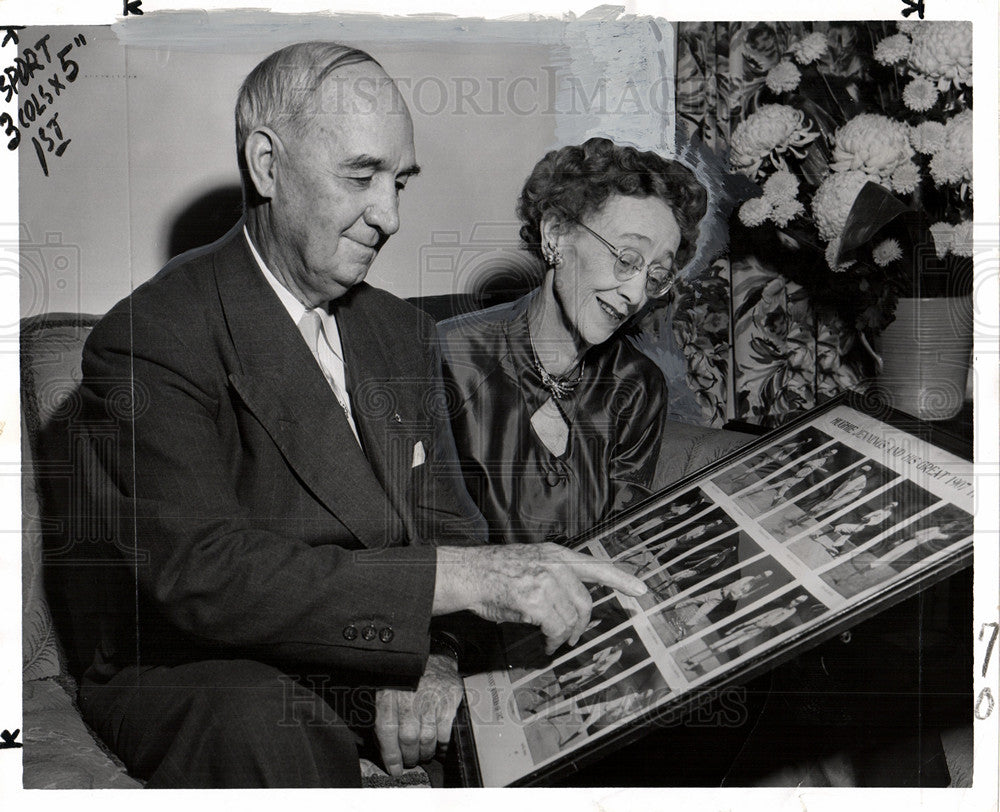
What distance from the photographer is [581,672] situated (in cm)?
186

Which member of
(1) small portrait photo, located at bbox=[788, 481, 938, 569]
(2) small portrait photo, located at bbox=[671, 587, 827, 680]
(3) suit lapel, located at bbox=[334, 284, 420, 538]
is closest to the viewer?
(2) small portrait photo, located at bbox=[671, 587, 827, 680]

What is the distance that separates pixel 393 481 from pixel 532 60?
0.93 m

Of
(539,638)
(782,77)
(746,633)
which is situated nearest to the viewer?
(746,633)

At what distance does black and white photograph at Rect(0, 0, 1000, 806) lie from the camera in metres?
1.90

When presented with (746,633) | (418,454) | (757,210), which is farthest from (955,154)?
(418,454)

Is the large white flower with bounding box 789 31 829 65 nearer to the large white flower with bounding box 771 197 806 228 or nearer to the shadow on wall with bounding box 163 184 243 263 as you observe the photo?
the large white flower with bounding box 771 197 806 228

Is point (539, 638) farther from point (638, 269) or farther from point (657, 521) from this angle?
point (638, 269)

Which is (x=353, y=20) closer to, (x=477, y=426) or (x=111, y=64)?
(x=111, y=64)

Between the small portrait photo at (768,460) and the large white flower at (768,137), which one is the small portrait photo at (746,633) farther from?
the large white flower at (768,137)

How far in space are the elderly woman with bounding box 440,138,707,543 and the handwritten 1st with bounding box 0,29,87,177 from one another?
930 millimetres

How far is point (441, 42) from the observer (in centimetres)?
199

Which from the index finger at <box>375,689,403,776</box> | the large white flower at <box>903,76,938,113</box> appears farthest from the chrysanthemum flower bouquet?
the index finger at <box>375,689,403,776</box>

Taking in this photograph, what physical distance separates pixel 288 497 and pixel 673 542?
31.2 inches

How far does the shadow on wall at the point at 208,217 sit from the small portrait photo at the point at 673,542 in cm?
107
